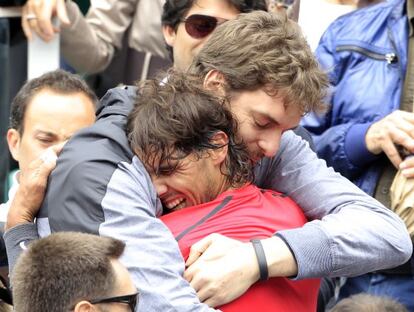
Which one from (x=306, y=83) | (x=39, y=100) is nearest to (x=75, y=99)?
(x=39, y=100)

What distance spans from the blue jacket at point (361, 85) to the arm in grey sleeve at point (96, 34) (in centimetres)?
140

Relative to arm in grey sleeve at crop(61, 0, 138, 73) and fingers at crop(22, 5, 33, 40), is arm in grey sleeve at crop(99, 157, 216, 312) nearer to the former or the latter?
fingers at crop(22, 5, 33, 40)

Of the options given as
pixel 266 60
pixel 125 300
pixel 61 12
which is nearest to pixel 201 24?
pixel 61 12

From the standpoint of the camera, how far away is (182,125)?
2.56m

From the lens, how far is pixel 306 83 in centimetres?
275

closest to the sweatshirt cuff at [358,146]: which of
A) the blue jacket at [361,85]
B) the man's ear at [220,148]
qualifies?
the blue jacket at [361,85]

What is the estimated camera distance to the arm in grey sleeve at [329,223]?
2596 mm

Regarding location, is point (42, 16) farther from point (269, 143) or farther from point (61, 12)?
point (269, 143)

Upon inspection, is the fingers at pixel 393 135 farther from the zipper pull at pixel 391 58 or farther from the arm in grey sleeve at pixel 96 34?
the arm in grey sleeve at pixel 96 34

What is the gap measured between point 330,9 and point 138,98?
1990 millimetres

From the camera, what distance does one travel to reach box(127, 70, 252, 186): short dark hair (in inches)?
100

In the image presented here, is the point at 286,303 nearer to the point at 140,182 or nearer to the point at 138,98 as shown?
the point at 140,182

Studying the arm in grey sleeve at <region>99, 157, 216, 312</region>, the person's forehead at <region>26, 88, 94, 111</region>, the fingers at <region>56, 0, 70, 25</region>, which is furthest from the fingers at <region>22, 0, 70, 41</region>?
the arm in grey sleeve at <region>99, 157, 216, 312</region>

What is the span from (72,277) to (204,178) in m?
0.60
